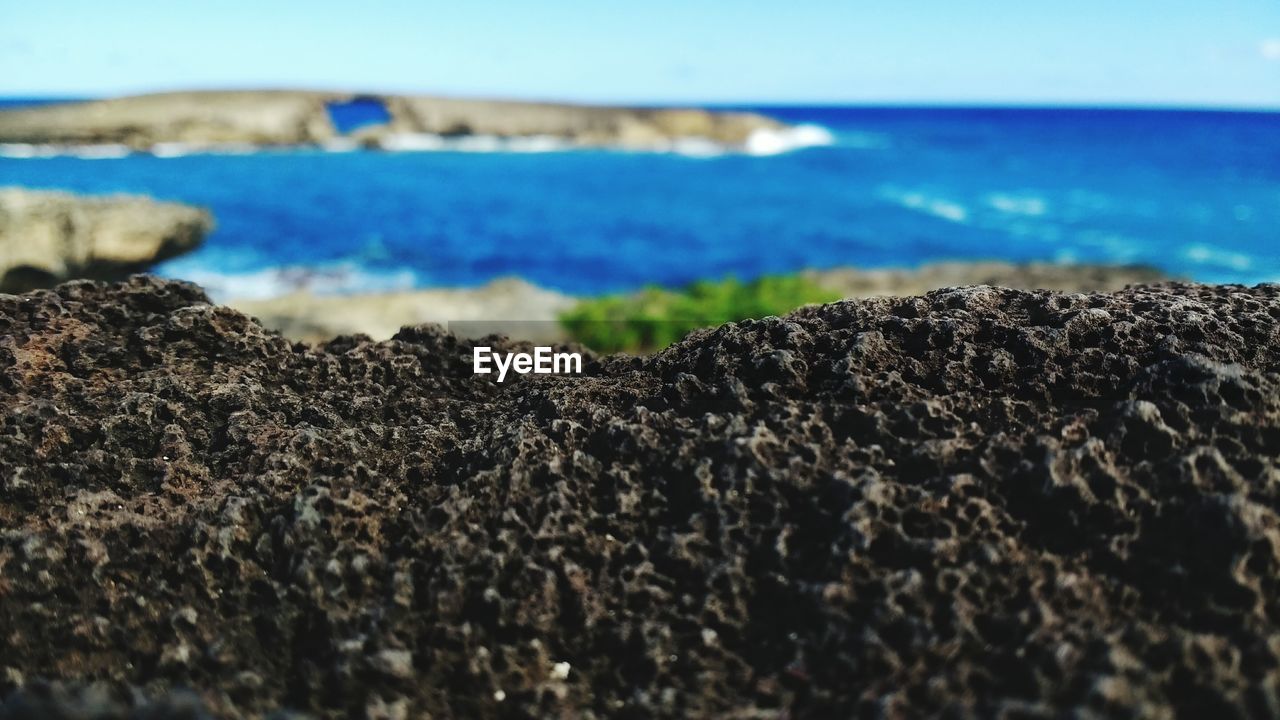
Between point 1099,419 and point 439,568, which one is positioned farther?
point 1099,419

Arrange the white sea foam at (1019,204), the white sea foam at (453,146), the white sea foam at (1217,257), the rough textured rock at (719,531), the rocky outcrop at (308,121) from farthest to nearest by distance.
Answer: the rocky outcrop at (308,121)
the white sea foam at (453,146)
the white sea foam at (1019,204)
the white sea foam at (1217,257)
the rough textured rock at (719,531)

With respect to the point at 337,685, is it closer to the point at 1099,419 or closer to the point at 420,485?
the point at 420,485

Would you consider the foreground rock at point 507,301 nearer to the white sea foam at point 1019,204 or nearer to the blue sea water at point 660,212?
the blue sea water at point 660,212

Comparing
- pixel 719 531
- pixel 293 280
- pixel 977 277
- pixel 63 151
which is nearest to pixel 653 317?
pixel 719 531

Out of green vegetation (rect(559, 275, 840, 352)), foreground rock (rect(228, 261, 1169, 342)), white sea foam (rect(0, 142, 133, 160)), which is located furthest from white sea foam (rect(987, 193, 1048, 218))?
white sea foam (rect(0, 142, 133, 160))

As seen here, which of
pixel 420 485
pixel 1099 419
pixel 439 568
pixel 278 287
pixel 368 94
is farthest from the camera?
pixel 368 94

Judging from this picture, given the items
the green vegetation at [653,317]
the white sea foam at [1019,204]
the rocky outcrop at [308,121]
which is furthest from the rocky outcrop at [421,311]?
the rocky outcrop at [308,121]

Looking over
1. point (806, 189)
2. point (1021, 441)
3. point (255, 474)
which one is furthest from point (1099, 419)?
point (806, 189)
